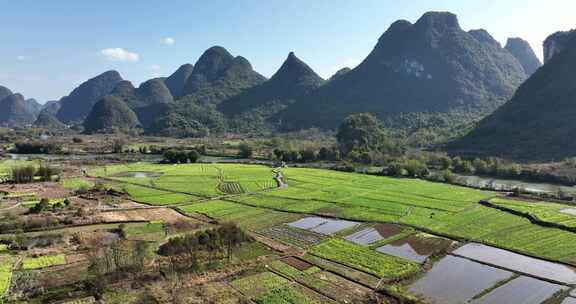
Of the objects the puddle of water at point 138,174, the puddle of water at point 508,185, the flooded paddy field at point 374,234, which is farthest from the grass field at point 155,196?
the puddle of water at point 508,185

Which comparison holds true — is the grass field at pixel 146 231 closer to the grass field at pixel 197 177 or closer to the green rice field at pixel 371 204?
the green rice field at pixel 371 204

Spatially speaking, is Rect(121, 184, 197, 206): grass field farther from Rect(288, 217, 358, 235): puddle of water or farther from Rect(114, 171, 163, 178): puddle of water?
Rect(288, 217, 358, 235): puddle of water

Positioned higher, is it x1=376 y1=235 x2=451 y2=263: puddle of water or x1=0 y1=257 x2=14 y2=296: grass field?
x1=376 y1=235 x2=451 y2=263: puddle of water

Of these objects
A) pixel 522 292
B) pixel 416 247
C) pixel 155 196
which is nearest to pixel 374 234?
pixel 416 247

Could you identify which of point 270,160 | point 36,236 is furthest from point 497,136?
point 36,236

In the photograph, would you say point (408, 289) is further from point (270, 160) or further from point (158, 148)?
point (158, 148)

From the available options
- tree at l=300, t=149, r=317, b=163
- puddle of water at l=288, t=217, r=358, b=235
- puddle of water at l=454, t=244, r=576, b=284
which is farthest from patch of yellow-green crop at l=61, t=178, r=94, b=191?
puddle of water at l=454, t=244, r=576, b=284

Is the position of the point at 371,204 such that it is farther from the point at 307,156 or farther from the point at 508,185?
the point at 307,156
